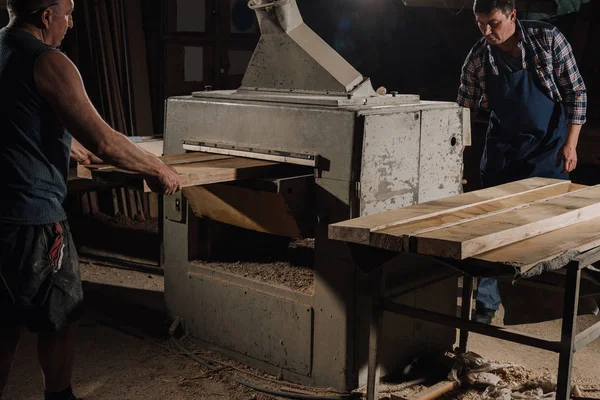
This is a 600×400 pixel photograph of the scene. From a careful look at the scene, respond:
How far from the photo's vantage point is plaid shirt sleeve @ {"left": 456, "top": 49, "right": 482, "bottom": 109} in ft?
13.4

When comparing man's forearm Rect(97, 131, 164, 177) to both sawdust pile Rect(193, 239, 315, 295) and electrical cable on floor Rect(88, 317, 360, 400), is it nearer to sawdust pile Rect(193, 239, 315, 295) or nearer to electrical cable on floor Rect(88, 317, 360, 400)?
sawdust pile Rect(193, 239, 315, 295)

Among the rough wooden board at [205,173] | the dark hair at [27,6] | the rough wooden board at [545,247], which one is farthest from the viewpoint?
the rough wooden board at [205,173]

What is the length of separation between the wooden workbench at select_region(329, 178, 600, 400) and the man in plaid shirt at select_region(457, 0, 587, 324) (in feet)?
3.00

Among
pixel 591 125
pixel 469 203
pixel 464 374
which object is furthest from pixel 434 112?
pixel 591 125

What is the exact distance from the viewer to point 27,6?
101 inches

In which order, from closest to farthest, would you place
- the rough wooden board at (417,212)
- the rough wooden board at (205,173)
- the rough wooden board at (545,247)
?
the rough wooden board at (545,247)
the rough wooden board at (417,212)
the rough wooden board at (205,173)

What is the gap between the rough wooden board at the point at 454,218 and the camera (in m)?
2.32

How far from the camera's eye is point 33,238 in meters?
2.58

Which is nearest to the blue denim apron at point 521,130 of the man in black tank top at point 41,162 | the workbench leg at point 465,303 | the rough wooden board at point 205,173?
the workbench leg at point 465,303

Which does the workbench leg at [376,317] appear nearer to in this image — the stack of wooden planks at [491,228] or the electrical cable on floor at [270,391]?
the stack of wooden planks at [491,228]

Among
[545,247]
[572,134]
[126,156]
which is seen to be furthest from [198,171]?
[572,134]

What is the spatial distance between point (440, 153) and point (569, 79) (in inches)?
39.4

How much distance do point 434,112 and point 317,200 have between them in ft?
2.34

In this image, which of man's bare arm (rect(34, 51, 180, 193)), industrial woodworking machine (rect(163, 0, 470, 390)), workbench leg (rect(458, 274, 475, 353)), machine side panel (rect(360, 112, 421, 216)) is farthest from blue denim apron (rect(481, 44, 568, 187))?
man's bare arm (rect(34, 51, 180, 193))
